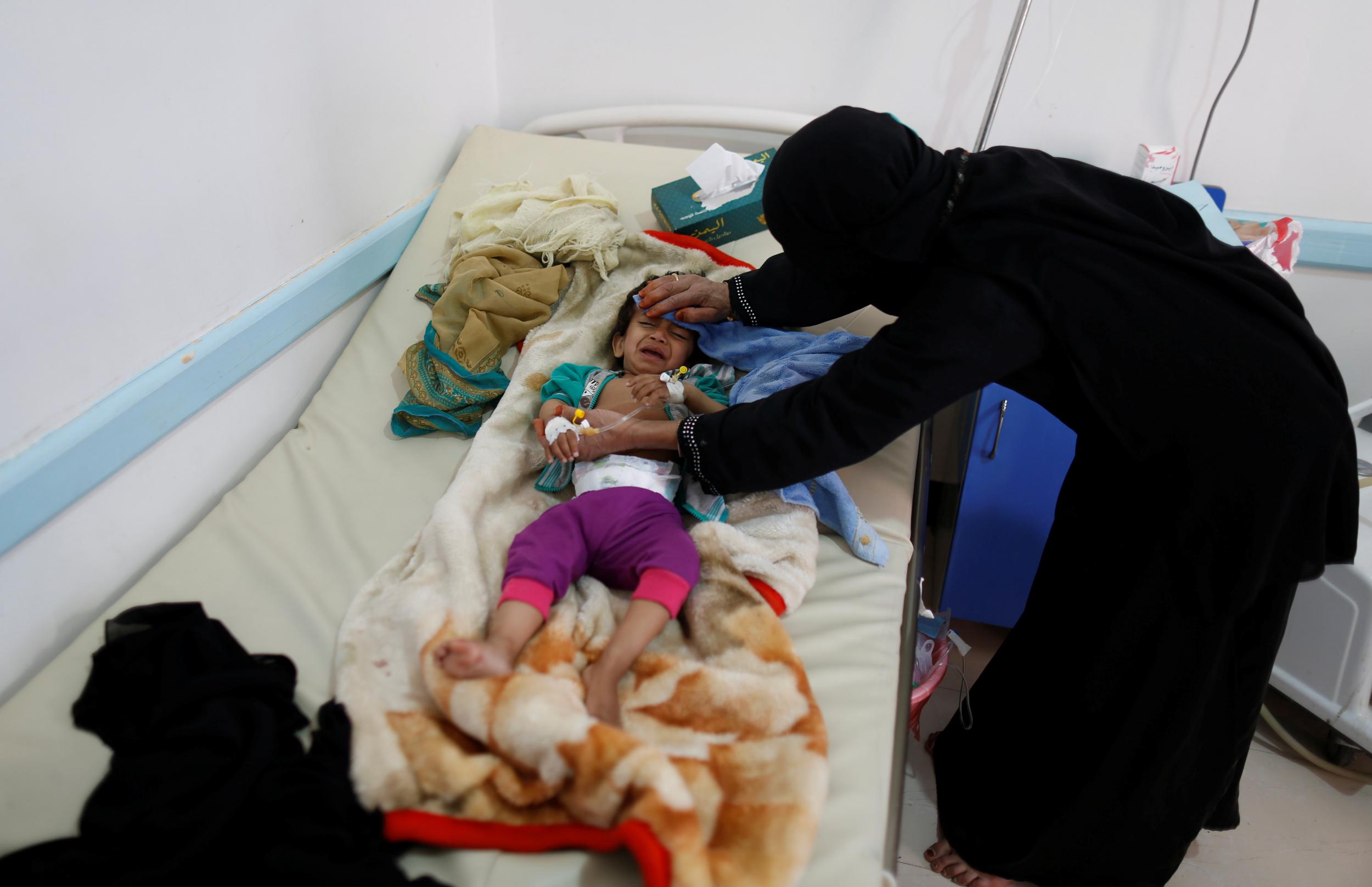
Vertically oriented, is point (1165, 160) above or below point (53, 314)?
above

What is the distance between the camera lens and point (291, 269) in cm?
177

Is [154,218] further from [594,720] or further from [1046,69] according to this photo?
[1046,69]

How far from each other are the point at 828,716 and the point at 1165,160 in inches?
71.0

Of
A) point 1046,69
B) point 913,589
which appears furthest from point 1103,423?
point 1046,69

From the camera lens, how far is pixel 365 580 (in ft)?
4.60

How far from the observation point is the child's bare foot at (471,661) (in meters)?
1.09

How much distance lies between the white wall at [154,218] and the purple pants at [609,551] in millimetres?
712

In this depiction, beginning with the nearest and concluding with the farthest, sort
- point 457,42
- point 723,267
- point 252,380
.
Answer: point 252,380 → point 723,267 → point 457,42

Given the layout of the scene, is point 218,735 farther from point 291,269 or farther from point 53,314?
point 291,269

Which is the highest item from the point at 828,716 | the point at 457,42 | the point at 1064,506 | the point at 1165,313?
the point at 457,42

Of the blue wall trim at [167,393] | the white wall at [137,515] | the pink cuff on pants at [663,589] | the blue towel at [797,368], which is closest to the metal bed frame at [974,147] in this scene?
the blue towel at [797,368]

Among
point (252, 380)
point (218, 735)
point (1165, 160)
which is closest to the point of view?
point (218, 735)

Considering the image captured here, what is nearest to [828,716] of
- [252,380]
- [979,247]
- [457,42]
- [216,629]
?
[979,247]

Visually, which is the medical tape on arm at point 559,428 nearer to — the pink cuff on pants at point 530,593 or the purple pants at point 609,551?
the purple pants at point 609,551
